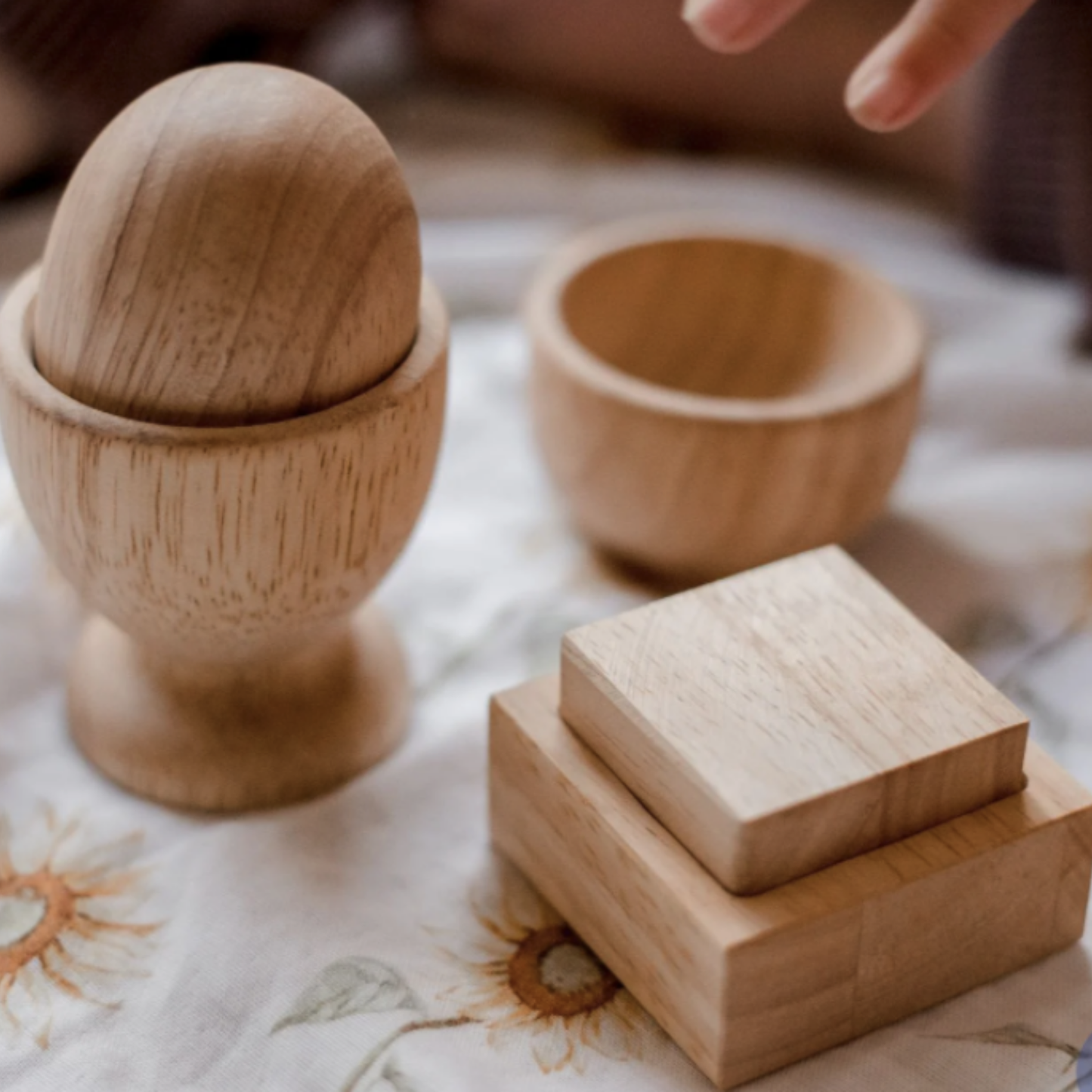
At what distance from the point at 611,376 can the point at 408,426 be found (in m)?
0.13

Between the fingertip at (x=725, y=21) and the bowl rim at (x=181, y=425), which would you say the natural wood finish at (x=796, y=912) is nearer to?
the bowl rim at (x=181, y=425)

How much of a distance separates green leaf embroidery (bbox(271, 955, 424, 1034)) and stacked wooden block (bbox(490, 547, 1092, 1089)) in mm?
52

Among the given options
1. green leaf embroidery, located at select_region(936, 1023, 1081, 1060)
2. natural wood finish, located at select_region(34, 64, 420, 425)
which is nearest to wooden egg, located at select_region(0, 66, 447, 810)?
natural wood finish, located at select_region(34, 64, 420, 425)

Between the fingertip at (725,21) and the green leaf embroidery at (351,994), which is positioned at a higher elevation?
the fingertip at (725,21)

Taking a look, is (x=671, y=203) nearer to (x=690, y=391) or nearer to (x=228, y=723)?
(x=690, y=391)

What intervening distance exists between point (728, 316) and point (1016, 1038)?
321 millimetres

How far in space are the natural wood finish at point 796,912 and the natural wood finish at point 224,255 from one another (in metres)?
0.12

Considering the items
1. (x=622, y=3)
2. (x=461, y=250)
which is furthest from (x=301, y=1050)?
(x=622, y=3)

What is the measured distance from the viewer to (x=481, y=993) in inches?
16.9

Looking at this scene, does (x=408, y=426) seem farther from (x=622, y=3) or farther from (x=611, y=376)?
(x=622, y=3)

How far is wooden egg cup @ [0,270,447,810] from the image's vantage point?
0.40m

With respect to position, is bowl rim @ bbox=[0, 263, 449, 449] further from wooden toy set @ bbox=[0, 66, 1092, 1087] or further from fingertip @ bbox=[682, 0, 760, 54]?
fingertip @ bbox=[682, 0, 760, 54]

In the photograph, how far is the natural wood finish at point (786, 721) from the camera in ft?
1.25

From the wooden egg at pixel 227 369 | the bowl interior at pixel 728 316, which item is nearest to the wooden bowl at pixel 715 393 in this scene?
the bowl interior at pixel 728 316
